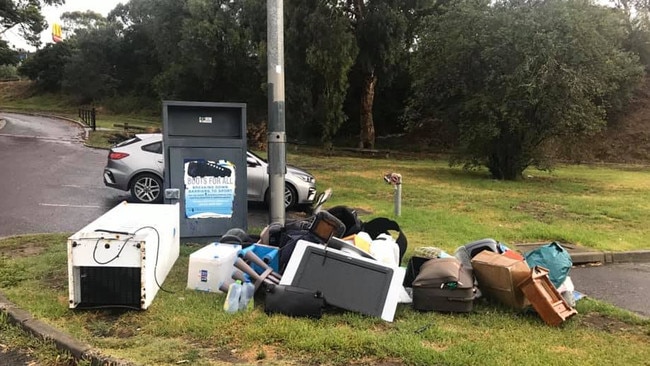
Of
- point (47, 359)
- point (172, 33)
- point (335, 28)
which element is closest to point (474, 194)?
point (47, 359)

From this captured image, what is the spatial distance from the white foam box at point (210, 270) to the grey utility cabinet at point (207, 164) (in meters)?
2.04

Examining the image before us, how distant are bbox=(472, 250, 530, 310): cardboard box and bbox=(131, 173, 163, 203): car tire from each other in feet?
24.8

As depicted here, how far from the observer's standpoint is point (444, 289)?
5.01 meters

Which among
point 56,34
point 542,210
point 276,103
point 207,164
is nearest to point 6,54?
point 207,164

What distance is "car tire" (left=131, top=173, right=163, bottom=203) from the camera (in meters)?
11.1

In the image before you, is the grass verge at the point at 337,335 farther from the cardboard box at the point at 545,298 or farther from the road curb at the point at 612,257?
the road curb at the point at 612,257

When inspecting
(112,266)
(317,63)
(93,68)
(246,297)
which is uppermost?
(93,68)

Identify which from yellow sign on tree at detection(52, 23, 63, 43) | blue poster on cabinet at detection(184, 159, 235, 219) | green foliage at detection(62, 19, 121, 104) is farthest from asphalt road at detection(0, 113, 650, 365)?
yellow sign on tree at detection(52, 23, 63, 43)

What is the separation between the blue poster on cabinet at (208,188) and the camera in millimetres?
7434

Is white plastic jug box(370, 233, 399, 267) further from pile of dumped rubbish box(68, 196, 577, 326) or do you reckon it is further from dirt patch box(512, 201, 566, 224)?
dirt patch box(512, 201, 566, 224)

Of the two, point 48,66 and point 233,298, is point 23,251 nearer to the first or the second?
point 233,298

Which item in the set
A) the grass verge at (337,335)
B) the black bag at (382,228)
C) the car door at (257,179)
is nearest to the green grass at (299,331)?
the grass verge at (337,335)

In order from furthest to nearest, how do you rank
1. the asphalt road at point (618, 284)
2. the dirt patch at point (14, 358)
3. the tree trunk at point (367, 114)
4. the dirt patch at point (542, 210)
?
1. the tree trunk at point (367, 114)
2. the dirt patch at point (542, 210)
3. the asphalt road at point (618, 284)
4. the dirt patch at point (14, 358)

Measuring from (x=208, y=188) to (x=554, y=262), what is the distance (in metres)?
4.43
